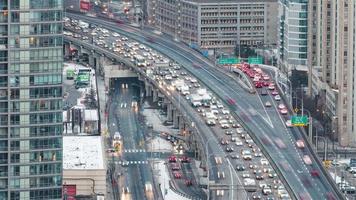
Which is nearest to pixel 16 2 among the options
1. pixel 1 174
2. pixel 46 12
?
pixel 46 12

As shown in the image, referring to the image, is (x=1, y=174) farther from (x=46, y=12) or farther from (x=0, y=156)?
(x=46, y=12)

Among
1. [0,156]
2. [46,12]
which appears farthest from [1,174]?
[46,12]

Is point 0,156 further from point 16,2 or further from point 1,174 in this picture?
point 16,2

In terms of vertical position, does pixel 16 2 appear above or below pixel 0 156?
above

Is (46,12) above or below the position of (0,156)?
above

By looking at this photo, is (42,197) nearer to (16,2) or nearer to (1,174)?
(1,174)
